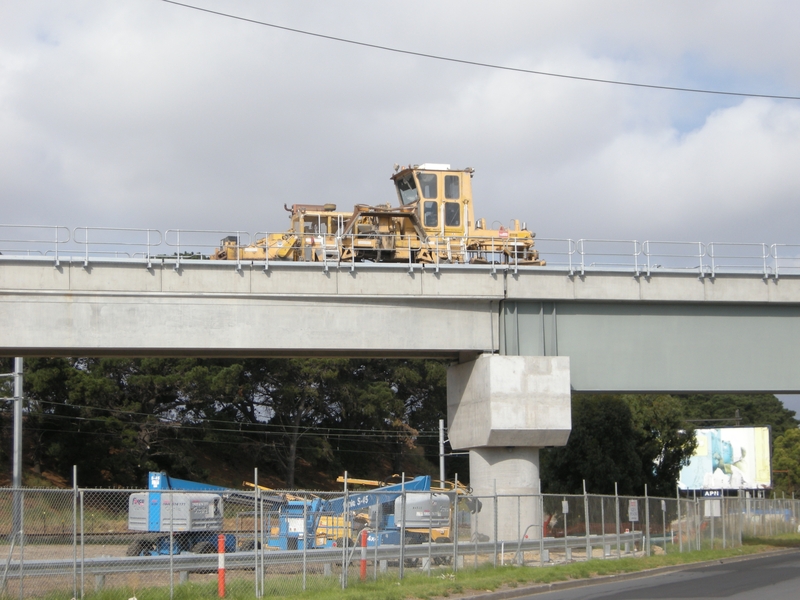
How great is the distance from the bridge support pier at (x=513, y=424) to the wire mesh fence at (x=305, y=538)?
15cm

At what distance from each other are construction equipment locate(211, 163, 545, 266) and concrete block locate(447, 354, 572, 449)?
133 inches

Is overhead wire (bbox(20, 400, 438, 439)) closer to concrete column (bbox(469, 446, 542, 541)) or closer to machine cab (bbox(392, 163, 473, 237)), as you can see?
machine cab (bbox(392, 163, 473, 237))

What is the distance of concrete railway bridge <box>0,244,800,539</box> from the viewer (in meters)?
28.0

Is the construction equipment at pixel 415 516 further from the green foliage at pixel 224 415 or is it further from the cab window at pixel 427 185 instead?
the green foliage at pixel 224 415

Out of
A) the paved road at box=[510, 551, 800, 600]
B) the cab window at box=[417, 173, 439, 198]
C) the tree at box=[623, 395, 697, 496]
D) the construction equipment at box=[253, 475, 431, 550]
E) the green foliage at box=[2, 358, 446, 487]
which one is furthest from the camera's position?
the green foliage at box=[2, 358, 446, 487]

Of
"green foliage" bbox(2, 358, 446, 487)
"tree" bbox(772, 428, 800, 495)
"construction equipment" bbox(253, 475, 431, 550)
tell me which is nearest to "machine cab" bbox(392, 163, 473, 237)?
"construction equipment" bbox(253, 475, 431, 550)

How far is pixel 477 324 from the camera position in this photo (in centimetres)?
3088

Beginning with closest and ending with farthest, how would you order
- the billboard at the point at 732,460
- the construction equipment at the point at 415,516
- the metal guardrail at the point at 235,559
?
the metal guardrail at the point at 235,559
the construction equipment at the point at 415,516
the billboard at the point at 732,460

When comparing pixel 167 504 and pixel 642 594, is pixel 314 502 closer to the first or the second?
pixel 167 504

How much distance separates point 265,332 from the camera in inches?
1141

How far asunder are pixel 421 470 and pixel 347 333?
50.6 metres

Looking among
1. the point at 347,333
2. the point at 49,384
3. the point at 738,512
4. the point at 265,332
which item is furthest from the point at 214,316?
the point at 49,384

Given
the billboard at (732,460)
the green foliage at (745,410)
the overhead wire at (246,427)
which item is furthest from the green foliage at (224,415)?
the green foliage at (745,410)

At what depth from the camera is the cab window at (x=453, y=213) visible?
3481cm
